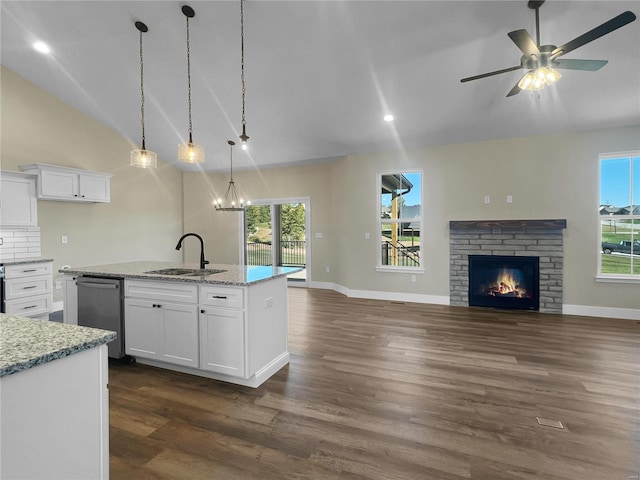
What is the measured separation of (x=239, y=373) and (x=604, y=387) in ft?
9.47

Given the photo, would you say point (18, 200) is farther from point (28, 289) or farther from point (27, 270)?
point (28, 289)

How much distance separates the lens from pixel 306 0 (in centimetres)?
298

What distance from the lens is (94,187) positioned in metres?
5.53

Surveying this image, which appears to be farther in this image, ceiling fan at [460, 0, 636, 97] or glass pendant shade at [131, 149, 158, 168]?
glass pendant shade at [131, 149, 158, 168]

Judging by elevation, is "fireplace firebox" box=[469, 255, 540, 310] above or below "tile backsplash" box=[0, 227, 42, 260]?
below

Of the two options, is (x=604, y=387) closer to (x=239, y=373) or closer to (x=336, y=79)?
(x=239, y=373)

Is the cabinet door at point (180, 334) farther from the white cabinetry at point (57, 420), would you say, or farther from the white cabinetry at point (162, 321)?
the white cabinetry at point (57, 420)

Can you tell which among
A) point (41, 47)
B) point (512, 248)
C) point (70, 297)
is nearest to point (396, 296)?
point (512, 248)

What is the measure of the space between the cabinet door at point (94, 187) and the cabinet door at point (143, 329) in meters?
3.39

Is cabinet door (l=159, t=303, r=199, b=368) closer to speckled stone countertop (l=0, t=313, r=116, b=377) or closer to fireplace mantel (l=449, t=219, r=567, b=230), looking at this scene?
speckled stone countertop (l=0, t=313, r=116, b=377)

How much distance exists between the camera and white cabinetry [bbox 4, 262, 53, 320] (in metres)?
4.18

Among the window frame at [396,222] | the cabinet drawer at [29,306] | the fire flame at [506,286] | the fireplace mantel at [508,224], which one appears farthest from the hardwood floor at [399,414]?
the cabinet drawer at [29,306]

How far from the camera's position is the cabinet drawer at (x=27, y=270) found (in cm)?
417

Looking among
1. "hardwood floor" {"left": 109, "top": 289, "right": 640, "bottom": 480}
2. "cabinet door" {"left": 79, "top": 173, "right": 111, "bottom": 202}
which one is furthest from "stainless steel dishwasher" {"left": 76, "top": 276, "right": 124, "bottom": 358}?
"cabinet door" {"left": 79, "top": 173, "right": 111, "bottom": 202}
